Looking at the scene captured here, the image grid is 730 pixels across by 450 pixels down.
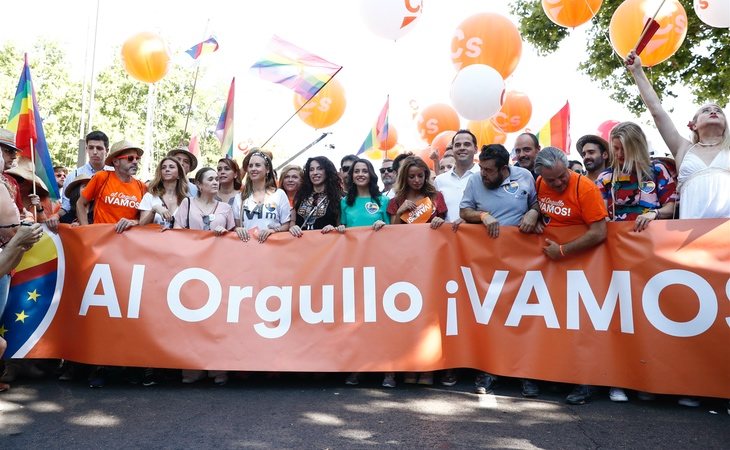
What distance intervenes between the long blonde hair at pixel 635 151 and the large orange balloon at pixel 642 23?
4522mm

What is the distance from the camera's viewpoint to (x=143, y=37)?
10.3 metres

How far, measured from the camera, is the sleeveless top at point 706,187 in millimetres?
4250

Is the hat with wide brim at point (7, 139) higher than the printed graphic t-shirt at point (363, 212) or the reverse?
higher

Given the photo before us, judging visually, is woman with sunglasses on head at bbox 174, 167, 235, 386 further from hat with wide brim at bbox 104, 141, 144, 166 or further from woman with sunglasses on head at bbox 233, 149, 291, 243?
hat with wide brim at bbox 104, 141, 144, 166

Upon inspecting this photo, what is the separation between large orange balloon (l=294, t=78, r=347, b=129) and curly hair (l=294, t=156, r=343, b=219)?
21.6 feet

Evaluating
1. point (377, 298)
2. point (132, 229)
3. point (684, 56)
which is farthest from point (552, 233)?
point (684, 56)

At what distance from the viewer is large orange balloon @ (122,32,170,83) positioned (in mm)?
10234

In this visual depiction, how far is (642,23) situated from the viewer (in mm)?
8234

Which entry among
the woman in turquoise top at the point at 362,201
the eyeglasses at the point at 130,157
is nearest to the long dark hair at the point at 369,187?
the woman in turquoise top at the point at 362,201

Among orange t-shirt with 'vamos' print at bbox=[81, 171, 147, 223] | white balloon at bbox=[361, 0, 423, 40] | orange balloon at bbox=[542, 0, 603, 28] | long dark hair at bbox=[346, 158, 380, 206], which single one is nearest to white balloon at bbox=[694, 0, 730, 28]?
orange balloon at bbox=[542, 0, 603, 28]

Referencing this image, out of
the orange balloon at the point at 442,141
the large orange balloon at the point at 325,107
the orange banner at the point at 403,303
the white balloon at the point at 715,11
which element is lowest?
the orange banner at the point at 403,303

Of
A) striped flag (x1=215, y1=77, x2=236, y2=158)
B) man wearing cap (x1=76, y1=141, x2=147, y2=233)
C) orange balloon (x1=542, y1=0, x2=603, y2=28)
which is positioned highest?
orange balloon (x1=542, y1=0, x2=603, y2=28)

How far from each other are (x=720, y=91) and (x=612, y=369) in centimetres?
1232

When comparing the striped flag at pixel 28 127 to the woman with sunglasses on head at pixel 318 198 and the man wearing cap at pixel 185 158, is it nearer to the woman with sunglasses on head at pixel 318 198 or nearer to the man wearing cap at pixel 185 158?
the man wearing cap at pixel 185 158
